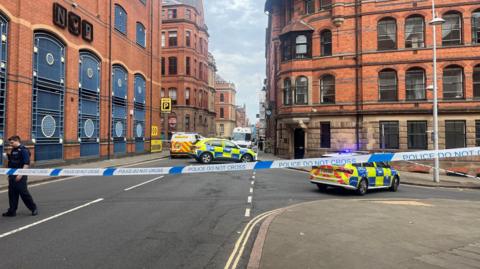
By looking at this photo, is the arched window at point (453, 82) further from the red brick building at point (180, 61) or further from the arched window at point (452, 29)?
the red brick building at point (180, 61)

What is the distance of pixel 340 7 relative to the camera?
75.9 feet

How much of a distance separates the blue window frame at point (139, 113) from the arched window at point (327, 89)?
1683cm

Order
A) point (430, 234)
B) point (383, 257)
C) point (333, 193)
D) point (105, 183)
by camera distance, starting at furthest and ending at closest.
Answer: point (105, 183) < point (333, 193) < point (430, 234) < point (383, 257)

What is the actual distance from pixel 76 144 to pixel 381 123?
67.3 ft

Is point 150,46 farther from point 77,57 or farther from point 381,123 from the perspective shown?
point 381,123

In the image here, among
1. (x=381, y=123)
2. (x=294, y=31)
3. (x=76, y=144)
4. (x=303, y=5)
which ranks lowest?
(x=76, y=144)

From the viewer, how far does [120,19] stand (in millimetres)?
26953

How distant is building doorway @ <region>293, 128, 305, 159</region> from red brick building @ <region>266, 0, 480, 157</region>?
17 centimetres

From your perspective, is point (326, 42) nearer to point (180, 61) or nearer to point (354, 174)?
point (354, 174)

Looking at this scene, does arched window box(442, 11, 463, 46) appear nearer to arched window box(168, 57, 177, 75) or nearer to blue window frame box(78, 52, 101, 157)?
blue window frame box(78, 52, 101, 157)

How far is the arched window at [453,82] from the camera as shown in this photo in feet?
69.1

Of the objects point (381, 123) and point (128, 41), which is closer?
point (381, 123)

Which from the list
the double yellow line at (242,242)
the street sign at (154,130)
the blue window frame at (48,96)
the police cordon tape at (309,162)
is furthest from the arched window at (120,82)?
the double yellow line at (242,242)

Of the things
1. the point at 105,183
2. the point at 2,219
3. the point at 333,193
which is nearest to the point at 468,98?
the point at 333,193
